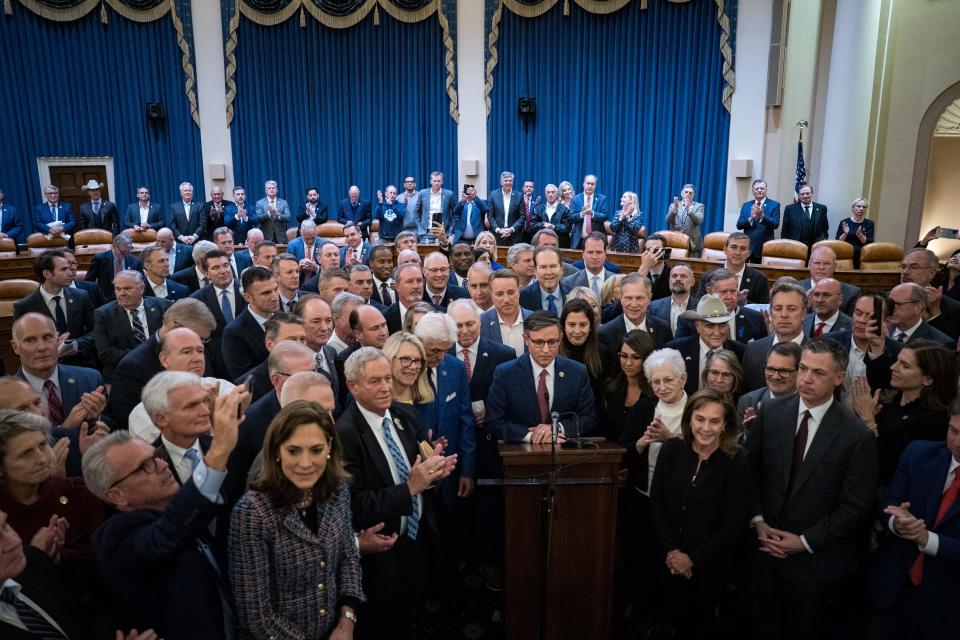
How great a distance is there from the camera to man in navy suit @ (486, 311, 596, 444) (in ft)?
10.9

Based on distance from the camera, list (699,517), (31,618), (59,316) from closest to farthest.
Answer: (31,618), (699,517), (59,316)

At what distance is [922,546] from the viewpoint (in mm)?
2498

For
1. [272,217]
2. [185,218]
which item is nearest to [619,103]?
[272,217]

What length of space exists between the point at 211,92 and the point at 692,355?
1100 centimetres

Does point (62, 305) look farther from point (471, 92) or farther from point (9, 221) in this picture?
point (471, 92)

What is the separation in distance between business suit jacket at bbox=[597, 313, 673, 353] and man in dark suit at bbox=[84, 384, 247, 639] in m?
2.59

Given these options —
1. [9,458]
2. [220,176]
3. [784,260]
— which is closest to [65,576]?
[9,458]

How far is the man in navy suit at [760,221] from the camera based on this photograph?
8773mm

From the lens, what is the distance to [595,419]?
340 cm

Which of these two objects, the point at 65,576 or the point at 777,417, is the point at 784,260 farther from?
the point at 65,576

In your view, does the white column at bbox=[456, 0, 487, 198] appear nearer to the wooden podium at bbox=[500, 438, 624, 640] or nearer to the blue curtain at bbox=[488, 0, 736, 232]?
the blue curtain at bbox=[488, 0, 736, 232]

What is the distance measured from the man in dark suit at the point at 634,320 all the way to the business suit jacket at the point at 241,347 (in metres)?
2.03

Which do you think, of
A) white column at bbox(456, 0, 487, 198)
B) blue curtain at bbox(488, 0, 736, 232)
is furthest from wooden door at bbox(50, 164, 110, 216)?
blue curtain at bbox(488, 0, 736, 232)

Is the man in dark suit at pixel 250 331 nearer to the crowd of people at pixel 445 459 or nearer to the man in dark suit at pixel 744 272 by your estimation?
the crowd of people at pixel 445 459
